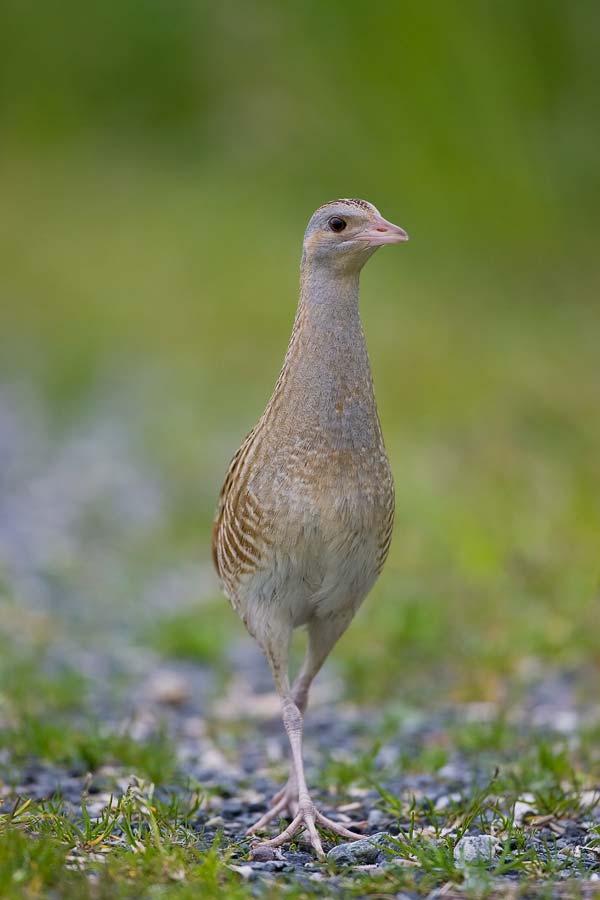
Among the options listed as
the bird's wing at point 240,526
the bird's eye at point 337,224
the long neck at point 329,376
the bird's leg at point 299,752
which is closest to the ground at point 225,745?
the bird's leg at point 299,752

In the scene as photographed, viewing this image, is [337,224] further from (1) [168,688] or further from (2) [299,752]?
(1) [168,688]

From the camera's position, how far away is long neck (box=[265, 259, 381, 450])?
5.11m

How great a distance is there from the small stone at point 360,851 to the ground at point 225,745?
2 centimetres

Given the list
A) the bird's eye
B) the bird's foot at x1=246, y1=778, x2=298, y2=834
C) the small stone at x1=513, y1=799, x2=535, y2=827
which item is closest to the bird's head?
the bird's eye

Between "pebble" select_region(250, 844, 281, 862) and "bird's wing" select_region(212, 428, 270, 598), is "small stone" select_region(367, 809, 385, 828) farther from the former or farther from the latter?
"bird's wing" select_region(212, 428, 270, 598)

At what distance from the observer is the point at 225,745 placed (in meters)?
7.22

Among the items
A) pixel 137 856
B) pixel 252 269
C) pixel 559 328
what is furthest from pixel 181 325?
pixel 137 856

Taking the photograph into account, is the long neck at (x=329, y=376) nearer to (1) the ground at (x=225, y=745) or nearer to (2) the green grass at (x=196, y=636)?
(1) the ground at (x=225, y=745)

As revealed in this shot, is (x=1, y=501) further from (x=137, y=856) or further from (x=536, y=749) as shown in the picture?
(x=137, y=856)

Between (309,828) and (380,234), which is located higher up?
(380,234)

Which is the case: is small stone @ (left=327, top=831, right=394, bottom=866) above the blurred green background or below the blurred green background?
below

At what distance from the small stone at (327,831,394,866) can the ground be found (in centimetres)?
2

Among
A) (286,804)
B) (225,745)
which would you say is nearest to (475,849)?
(286,804)

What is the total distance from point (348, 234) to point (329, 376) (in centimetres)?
57
